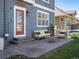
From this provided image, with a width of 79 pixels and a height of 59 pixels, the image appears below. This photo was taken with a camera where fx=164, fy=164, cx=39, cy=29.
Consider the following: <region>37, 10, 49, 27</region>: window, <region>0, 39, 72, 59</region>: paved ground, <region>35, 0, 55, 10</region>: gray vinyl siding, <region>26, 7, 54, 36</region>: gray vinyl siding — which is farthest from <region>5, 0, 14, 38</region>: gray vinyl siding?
<region>37, 10, 49, 27</region>: window

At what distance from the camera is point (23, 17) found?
1323 centimetres

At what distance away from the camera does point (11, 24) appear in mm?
11453

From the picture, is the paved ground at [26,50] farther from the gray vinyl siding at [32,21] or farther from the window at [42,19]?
the window at [42,19]

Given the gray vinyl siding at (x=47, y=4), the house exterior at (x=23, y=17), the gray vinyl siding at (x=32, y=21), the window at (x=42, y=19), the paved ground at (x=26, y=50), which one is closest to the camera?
the paved ground at (x=26, y=50)

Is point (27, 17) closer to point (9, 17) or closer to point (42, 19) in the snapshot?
point (9, 17)

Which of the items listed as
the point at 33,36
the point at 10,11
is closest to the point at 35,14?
the point at 33,36

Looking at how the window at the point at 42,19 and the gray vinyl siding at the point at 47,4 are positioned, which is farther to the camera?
the window at the point at 42,19

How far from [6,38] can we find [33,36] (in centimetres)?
408

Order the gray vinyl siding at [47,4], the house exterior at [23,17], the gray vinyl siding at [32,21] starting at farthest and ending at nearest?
Answer: the gray vinyl siding at [47,4], the gray vinyl siding at [32,21], the house exterior at [23,17]

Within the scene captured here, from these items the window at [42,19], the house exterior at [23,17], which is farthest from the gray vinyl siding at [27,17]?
the window at [42,19]

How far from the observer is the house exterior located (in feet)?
36.0

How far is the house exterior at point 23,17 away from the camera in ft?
36.0

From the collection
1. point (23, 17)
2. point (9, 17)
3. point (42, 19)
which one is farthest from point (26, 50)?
point (42, 19)

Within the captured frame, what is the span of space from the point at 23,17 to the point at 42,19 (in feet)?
14.2
